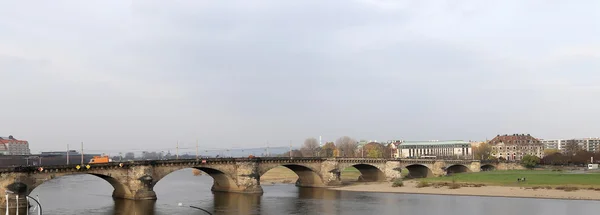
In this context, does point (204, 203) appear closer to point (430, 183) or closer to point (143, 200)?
point (143, 200)

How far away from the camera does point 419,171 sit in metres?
120

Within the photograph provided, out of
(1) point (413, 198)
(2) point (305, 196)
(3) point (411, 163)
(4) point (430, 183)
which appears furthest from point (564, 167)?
(2) point (305, 196)

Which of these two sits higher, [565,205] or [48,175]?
[48,175]

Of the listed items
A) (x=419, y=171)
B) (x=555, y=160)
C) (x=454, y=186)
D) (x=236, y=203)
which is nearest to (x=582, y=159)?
(x=555, y=160)

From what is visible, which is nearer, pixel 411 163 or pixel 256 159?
pixel 256 159

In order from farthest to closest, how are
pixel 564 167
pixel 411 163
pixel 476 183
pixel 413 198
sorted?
pixel 564 167, pixel 411 163, pixel 476 183, pixel 413 198

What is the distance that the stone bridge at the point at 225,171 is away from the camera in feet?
191

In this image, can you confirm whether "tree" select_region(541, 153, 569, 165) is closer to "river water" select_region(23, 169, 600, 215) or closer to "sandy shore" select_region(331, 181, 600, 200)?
"sandy shore" select_region(331, 181, 600, 200)

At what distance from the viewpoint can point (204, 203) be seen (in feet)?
221

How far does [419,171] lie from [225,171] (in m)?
56.2

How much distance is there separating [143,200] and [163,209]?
8.41 meters

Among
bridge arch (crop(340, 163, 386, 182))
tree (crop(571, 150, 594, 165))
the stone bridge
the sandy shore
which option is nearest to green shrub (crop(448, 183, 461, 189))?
the sandy shore

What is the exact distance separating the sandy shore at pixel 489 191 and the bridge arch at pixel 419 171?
2136cm

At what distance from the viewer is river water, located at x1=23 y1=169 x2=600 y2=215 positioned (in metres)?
57.6
